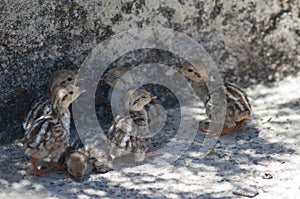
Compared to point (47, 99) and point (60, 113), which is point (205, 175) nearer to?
point (60, 113)

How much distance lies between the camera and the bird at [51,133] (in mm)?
5395

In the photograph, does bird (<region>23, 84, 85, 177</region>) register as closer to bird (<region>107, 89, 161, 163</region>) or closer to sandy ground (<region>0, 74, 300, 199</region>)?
sandy ground (<region>0, 74, 300, 199</region>)

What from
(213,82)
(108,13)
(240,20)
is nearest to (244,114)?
(213,82)

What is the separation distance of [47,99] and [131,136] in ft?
3.16

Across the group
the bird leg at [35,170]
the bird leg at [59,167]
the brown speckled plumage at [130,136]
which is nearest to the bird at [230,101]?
the brown speckled plumage at [130,136]

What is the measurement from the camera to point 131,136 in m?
5.68

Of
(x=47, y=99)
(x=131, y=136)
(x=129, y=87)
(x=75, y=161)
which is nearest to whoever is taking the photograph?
(x=75, y=161)

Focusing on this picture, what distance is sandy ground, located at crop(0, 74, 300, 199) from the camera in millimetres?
5156

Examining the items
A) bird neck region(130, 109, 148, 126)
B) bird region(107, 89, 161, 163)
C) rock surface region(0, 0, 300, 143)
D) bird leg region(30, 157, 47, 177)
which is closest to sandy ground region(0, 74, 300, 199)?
bird leg region(30, 157, 47, 177)

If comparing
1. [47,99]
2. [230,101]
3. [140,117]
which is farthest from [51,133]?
[230,101]

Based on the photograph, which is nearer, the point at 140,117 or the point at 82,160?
the point at 82,160

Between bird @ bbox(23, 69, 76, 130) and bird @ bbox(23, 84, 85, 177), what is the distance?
91 millimetres

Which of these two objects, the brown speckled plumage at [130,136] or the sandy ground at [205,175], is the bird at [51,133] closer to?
the sandy ground at [205,175]

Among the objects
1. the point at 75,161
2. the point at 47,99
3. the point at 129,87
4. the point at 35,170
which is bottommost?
the point at 35,170
